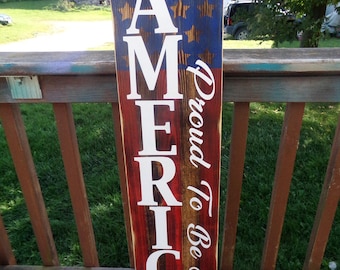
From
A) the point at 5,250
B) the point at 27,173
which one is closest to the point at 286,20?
the point at 27,173

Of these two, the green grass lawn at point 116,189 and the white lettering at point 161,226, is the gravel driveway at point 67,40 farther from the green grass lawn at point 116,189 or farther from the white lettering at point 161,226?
the white lettering at point 161,226

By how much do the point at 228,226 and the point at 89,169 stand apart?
1547mm

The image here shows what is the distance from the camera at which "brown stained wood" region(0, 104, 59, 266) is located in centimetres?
→ 150

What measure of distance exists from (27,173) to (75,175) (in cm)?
20

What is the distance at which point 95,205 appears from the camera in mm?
2557

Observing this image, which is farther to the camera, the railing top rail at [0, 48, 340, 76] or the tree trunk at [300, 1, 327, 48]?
the tree trunk at [300, 1, 327, 48]

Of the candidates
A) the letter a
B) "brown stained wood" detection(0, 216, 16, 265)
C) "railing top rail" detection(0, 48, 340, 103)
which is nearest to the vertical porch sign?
the letter a

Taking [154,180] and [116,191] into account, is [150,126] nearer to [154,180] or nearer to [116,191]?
[154,180]

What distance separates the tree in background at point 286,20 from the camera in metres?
3.82

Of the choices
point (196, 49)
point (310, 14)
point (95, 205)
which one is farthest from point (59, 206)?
point (310, 14)

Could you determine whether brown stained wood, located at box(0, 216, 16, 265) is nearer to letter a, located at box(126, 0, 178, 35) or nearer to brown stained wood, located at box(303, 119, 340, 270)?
letter a, located at box(126, 0, 178, 35)

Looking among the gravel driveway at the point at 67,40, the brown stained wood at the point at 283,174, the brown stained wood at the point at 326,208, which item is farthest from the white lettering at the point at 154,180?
the gravel driveway at the point at 67,40

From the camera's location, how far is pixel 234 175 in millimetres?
1589

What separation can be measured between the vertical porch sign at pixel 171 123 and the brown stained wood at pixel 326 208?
47 cm
